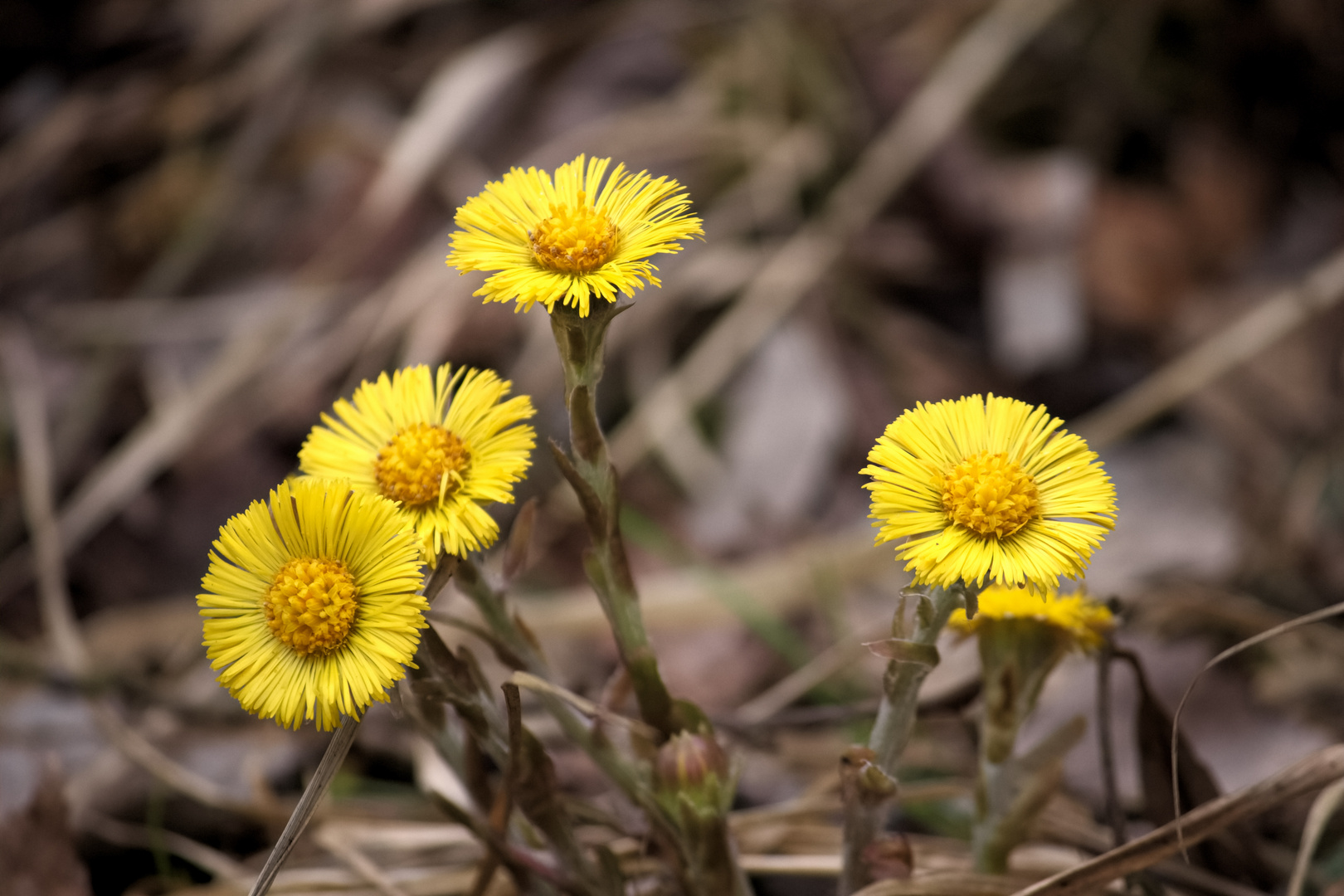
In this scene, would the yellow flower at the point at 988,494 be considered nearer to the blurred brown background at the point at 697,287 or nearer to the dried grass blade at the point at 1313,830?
the dried grass blade at the point at 1313,830

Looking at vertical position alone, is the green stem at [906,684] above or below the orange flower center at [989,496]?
below

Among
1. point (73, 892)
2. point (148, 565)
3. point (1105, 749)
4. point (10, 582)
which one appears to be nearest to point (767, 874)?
point (1105, 749)

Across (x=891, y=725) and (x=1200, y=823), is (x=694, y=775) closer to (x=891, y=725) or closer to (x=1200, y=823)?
(x=891, y=725)

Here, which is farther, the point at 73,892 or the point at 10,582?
the point at 10,582

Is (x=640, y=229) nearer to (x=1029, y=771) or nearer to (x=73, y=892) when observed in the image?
(x=1029, y=771)

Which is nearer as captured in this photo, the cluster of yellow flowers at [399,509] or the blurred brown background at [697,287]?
the cluster of yellow flowers at [399,509]

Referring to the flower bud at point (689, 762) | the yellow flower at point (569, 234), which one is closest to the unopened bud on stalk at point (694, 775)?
the flower bud at point (689, 762)
